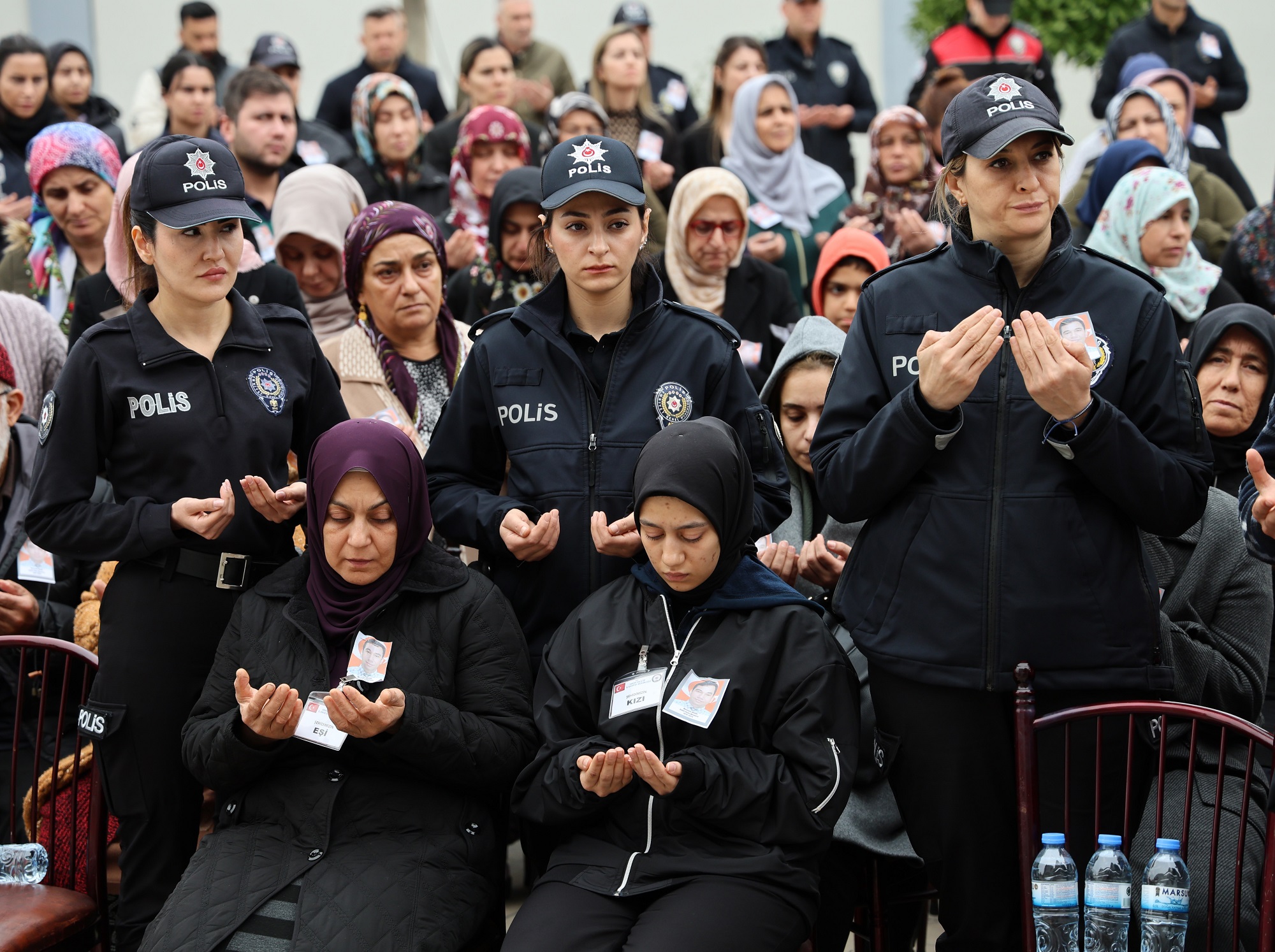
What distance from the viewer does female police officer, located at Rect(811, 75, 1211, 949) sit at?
2.44m

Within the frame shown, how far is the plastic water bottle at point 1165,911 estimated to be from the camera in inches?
94.7

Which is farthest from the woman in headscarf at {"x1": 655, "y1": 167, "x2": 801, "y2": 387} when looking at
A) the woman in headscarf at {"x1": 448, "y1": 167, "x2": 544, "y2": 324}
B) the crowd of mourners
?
the crowd of mourners

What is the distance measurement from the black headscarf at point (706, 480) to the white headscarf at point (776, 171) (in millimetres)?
2968

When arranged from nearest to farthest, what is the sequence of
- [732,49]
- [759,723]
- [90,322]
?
[759,723] → [90,322] → [732,49]

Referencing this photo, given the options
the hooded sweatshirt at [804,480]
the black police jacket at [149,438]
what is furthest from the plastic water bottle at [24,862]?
the hooded sweatshirt at [804,480]

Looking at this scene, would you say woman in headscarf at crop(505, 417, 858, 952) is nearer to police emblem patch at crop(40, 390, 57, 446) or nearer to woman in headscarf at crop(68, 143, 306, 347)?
police emblem patch at crop(40, 390, 57, 446)

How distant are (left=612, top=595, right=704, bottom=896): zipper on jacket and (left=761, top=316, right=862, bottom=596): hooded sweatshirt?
758 millimetres

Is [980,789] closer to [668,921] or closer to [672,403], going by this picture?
[668,921]

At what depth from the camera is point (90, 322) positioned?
3992mm

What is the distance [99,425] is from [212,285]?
0.40m

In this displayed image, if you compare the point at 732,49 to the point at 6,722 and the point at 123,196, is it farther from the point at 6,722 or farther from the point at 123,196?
the point at 6,722

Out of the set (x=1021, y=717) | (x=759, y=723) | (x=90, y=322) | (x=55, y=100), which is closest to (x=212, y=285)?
(x=90, y=322)

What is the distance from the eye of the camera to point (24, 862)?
10.1 feet

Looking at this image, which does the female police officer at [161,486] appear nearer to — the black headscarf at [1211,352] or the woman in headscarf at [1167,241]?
the black headscarf at [1211,352]
